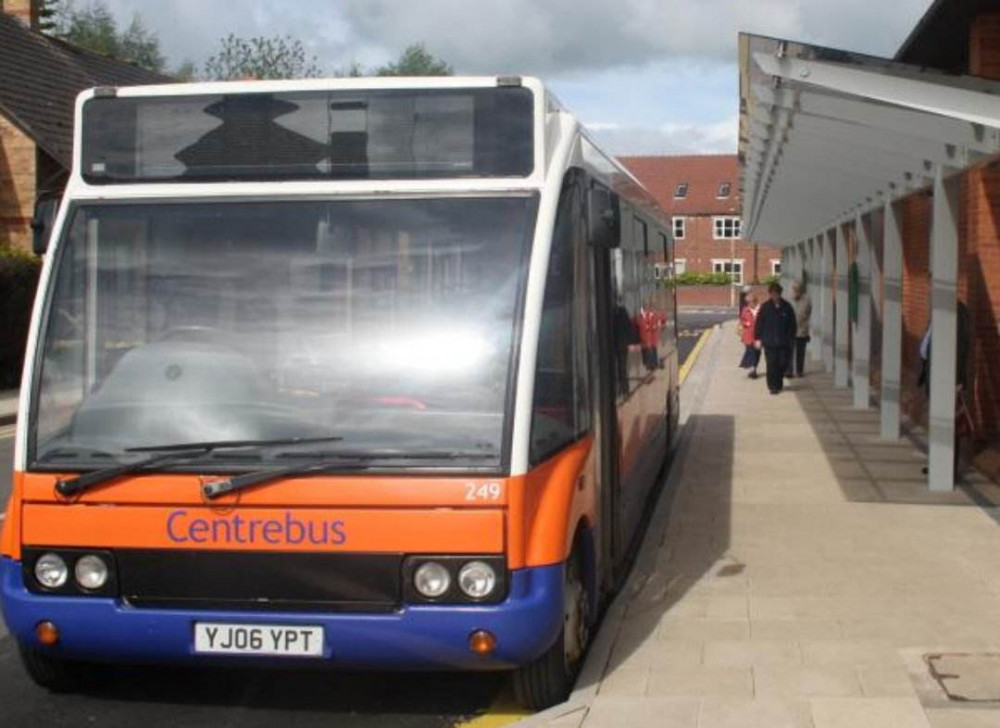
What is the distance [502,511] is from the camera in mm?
4652

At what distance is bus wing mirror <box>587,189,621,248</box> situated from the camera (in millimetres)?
5434

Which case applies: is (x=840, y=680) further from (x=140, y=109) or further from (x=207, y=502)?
(x=140, y=109)

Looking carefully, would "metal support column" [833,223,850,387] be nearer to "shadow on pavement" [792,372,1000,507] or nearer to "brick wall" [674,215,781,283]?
"shadow on pavement" [792,372,1000,507]

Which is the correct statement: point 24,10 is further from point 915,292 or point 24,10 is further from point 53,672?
point 53,672

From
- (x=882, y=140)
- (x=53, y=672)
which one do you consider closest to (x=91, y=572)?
(x=53, y=672)

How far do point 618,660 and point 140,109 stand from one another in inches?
124

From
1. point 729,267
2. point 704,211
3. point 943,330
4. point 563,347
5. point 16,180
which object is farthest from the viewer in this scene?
point 729,267

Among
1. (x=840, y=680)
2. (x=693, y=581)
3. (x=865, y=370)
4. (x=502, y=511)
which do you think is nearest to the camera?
(x=502, y=511)

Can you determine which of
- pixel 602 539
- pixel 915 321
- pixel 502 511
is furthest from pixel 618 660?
pixel 915 321

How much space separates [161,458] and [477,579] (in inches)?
50.1

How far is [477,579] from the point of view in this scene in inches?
184

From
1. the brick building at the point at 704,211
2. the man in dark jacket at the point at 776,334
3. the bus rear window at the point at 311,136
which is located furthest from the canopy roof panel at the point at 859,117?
the brick building at the point at 704,211

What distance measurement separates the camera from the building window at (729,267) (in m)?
89.8

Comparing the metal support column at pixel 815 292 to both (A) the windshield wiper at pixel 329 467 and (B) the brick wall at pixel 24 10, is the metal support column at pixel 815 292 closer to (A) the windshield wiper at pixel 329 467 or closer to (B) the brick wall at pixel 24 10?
(A) the windshield wiper at pixel 329 467
